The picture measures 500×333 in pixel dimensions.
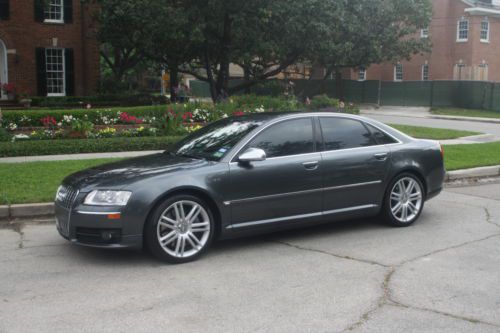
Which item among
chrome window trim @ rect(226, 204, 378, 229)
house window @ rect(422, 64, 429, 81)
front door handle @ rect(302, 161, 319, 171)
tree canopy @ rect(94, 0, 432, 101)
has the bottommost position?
chrome window trim @ rect(226, 204, 378, 229)

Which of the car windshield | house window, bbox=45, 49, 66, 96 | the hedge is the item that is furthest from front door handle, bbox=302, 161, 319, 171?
house window, bbox=45, 49, 66, 96

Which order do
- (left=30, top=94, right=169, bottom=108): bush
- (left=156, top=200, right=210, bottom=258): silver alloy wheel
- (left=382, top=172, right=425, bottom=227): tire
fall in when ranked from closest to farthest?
(left=156, top=200, right=210, bottom=258): silver alloy wheel, (left=382, top=172, right=425, bottom=227): tire, (left=30, top=94, right=169, bottom=108): bush

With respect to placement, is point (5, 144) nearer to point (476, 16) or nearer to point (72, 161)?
point (72, 161)

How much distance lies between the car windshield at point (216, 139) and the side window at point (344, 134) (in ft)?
2.83

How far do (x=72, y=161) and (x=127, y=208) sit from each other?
6340mm

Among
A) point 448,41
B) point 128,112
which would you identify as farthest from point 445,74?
point 128,112

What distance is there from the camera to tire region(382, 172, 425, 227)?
7.63 m

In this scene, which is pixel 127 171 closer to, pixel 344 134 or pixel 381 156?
pixel 344 134

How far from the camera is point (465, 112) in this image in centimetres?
3653

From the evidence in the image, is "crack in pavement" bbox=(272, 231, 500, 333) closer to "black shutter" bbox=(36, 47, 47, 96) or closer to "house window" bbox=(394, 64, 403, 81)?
"black shutter" bbox=(36, 47, 47, 96)

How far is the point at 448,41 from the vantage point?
139 ft

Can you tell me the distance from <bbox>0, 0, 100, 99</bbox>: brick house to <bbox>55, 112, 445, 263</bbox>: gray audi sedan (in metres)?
21.3

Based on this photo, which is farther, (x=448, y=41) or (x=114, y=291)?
(x=448, y=41)

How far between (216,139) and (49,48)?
22267 millimetres
